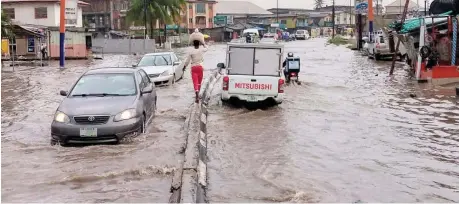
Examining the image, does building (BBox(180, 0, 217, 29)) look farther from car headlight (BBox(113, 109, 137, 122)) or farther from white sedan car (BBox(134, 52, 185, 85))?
car headlight (BBox(113, 109, 137, 122))

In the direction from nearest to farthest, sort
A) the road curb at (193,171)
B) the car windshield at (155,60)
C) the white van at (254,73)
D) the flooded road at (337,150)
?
the road curb at (193,171) → the flooded road at (337,150) → the white van at (254,73) → the car windshield at (155,60)

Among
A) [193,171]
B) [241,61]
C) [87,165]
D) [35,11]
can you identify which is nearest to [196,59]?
[241,61]

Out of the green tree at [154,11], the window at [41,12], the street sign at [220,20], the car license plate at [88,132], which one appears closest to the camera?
the car license plate at [88,132]

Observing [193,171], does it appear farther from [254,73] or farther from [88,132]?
[254,73]

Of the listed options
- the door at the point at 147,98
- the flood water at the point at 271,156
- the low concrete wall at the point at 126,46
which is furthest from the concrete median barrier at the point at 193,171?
the low concrete wall at the point at 126,46

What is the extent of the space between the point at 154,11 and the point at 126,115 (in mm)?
56656

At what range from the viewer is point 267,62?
47.8 ft

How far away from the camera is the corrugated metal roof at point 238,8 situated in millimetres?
126613

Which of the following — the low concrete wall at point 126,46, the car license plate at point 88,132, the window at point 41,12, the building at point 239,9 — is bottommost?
the car license plate at point 88,132

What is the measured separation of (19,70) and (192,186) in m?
27.6

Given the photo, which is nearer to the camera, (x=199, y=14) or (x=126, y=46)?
(x=126, y=46)

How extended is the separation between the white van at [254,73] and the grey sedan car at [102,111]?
3479 millimetres

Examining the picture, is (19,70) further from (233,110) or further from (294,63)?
(233,110)

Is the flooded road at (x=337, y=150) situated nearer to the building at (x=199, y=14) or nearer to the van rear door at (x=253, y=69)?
the van rear door at (x=253, y=69)
